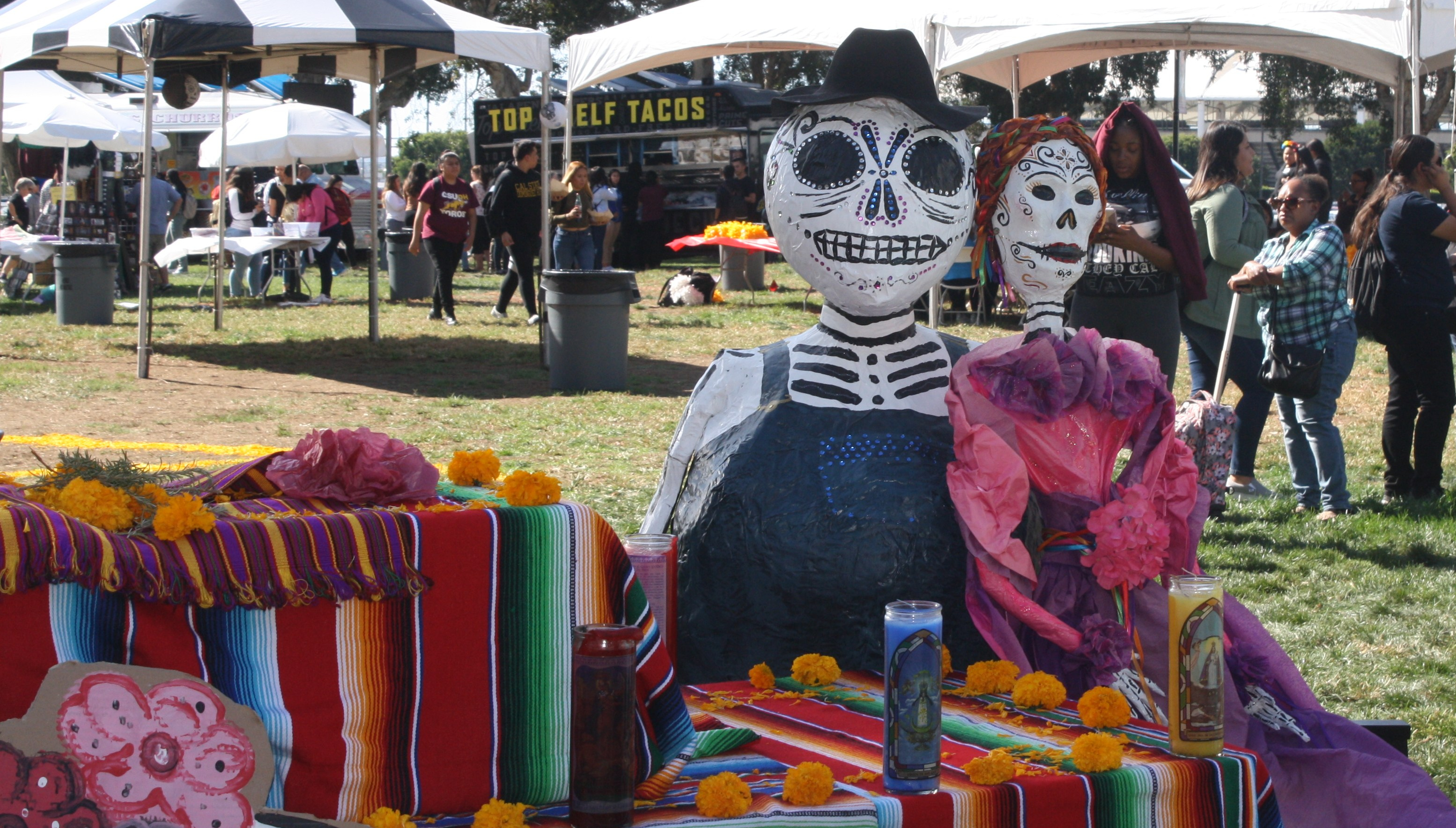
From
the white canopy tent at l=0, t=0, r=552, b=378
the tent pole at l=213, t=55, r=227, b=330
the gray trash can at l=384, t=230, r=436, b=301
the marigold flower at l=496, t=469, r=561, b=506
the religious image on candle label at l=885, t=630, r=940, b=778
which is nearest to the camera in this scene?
the religious image on candle label at l=885, t=630, r=940, b=778

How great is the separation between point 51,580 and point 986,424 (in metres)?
1.75

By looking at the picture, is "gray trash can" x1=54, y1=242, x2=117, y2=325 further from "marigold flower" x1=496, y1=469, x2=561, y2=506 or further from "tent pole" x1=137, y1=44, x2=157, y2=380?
"marigold flower" x1=496, y1=469, x2=561, y2=506

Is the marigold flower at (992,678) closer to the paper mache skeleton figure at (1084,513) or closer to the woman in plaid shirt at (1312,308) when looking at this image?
the paper mache skeleton figure at (1084,513)

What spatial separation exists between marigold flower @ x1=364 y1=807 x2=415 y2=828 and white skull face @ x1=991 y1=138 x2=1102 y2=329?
1.66 m

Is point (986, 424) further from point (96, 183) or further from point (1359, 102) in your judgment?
point (1359, 102)

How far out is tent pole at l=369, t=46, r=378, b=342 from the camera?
11180mm

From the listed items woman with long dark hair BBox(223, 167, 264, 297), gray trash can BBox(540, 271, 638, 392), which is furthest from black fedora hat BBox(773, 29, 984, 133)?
woman with long dark hair BBox(223, 167, 264, 297)

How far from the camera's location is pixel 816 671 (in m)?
2.71

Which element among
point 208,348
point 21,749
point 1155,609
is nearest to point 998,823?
point 1155,609

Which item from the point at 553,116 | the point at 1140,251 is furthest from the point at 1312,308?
the point at 553,116

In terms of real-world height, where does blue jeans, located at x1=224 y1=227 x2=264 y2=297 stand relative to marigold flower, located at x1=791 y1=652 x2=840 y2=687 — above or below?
above

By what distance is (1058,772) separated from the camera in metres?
2.28

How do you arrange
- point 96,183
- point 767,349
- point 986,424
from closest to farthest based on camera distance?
point 986,424
point 767,349
point 96,183

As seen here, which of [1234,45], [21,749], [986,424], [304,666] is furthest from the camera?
[1234,45]
